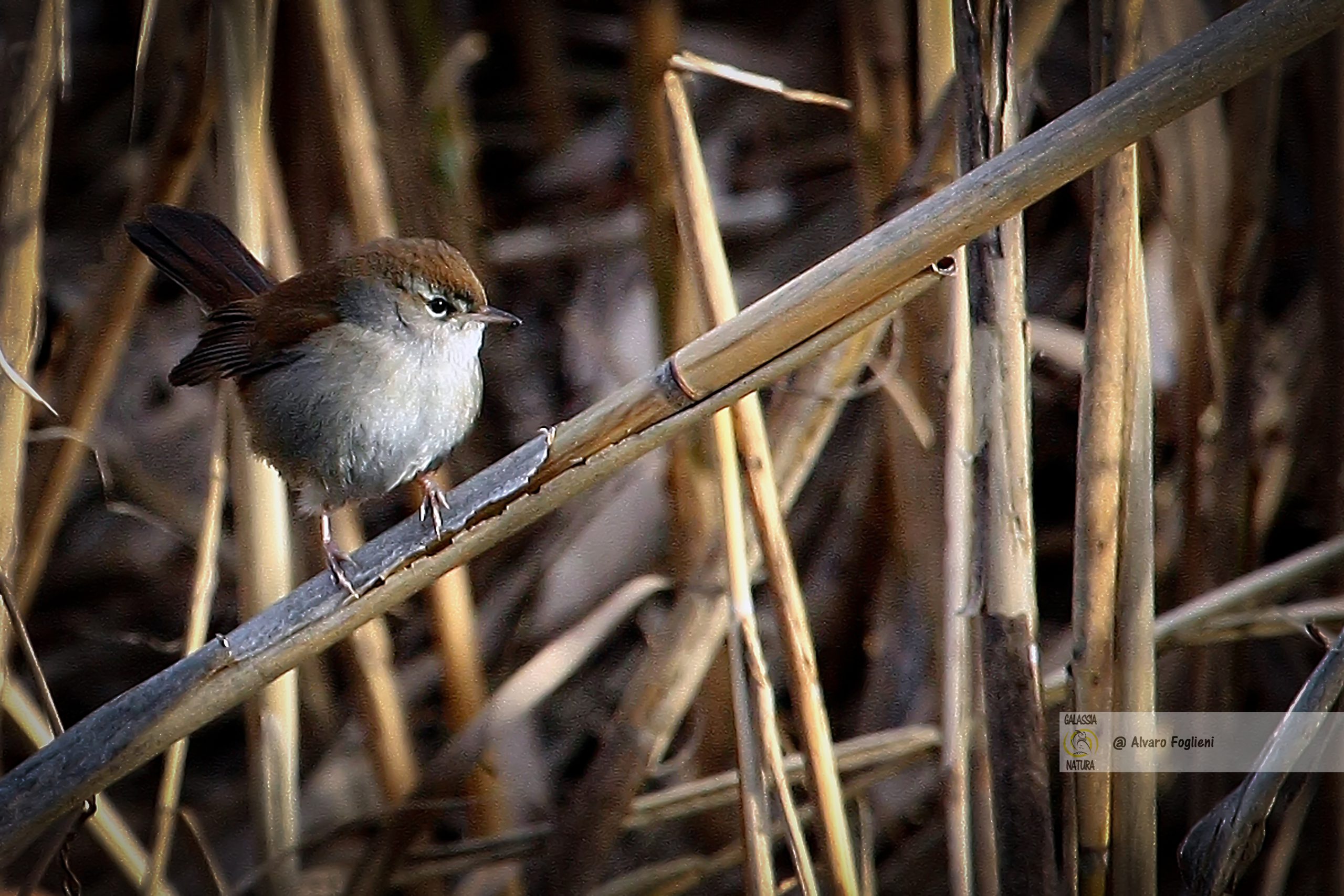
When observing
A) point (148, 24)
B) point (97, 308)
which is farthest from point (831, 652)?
point (148, 24)

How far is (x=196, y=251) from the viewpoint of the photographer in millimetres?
2238

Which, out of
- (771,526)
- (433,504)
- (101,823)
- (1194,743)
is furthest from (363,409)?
(1194,743)

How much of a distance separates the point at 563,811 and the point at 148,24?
1.46m

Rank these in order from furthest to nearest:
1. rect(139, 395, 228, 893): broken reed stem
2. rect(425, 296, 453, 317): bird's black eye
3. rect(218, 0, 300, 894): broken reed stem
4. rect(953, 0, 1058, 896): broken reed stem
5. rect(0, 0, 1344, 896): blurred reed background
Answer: rect(425, 296, 453, 317): bird's black eye < rect(218, 0, 300, 894): broken reed stem < rect(139, 395, 228, 893): broken reed stem < rect(0, 0, 1344, 896): blurred reed background < rect(953, 0, 1058, 896): broken reed stem

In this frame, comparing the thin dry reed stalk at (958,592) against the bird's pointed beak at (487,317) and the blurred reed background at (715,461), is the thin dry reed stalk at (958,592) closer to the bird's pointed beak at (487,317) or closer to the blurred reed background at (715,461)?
the blurred reed background at (715,461)

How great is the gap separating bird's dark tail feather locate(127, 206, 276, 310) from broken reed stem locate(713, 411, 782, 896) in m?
0.93

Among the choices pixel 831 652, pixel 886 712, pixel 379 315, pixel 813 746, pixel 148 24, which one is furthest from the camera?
pixel 831 652

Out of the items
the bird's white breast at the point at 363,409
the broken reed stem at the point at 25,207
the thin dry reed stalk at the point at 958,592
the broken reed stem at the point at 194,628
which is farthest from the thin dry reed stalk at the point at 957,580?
the broken reed stem at the point at 25,207

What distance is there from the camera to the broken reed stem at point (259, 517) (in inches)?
80.0

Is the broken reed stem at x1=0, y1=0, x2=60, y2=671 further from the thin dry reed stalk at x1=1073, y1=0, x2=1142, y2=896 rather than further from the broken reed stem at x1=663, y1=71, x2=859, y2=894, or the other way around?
the thin dry reed stalk at x1=1073, y1=0, x2=1142, y2=896

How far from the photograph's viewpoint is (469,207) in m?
2.78

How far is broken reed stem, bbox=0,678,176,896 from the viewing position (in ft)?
6.82

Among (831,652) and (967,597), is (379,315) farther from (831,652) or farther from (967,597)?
(831,652)

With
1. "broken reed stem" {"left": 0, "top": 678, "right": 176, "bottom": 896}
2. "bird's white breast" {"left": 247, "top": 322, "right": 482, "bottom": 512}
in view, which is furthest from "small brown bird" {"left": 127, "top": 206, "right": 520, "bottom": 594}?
"broken reed stem" {"left": 0, "top": 678, "right": 176, "bottom": 896}
